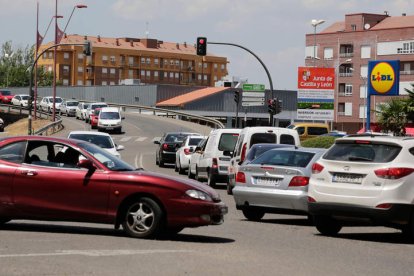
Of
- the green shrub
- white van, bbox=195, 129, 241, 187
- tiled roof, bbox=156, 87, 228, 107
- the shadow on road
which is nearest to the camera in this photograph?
the shadow on road

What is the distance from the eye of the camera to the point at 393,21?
132375 mm

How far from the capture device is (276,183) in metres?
19.2

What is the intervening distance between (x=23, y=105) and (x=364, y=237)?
8742 centimetres

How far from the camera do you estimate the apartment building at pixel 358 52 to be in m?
125

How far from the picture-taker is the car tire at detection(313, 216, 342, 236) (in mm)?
16906

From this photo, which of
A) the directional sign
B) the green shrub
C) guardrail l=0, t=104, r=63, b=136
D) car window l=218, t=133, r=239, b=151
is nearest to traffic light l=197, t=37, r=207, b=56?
the green shrub

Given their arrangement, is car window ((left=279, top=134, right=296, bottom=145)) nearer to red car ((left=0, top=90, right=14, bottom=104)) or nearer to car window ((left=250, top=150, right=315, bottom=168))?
car window ((left=250, top=150, right=315, bottom=168))

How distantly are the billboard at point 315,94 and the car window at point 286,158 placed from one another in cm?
4278

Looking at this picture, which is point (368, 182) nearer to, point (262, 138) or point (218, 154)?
point (262, 138)

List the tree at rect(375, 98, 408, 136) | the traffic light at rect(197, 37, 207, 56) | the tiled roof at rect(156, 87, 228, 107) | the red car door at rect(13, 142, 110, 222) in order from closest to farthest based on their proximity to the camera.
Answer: the red car door at rect(13, 142, 110, 222)
the traffic light at rect(197, 37, 207, 56)
the tree at rect(375, 98, 408, 136)
the tiled roof at rect(156, 87, 228, 107)

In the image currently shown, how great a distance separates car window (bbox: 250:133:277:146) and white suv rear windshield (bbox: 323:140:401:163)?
1117 cm

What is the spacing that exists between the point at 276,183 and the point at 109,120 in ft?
196

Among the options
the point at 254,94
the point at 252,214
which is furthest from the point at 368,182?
the point at 254,94

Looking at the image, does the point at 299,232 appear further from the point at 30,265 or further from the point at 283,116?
the point at 283,116
